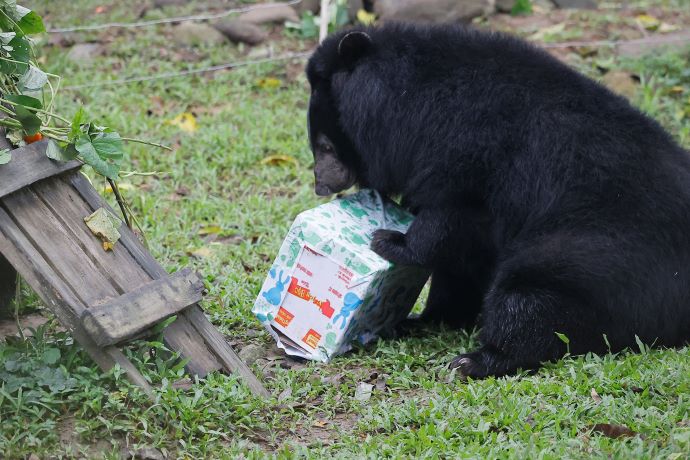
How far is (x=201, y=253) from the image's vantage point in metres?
5.61

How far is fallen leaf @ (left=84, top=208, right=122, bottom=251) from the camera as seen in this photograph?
Result: 3.72 meters

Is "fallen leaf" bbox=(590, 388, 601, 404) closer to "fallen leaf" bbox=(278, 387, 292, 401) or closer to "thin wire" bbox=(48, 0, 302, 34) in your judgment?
"fallen leaf" bbox=(278, 387, 292, 401)

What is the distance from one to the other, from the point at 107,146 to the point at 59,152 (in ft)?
0.59

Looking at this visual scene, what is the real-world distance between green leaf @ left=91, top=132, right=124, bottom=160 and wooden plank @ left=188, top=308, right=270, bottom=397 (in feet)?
2.24

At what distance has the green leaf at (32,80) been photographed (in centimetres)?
379

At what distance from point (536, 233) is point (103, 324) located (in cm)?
195

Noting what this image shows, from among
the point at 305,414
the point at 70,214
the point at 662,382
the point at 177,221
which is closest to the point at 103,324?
the point at 70,214

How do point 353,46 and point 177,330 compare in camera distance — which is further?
point 353,46

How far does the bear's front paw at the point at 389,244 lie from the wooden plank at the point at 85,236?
108 centimetres

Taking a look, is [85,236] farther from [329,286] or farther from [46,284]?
[329,286]

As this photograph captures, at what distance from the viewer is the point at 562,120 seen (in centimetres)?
431

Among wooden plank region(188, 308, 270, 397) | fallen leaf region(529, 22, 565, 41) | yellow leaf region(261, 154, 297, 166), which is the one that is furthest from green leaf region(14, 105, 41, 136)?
fallen leaf region(529, 22, 565, 41)

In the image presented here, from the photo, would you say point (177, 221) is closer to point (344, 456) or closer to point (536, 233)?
point (536, 233)

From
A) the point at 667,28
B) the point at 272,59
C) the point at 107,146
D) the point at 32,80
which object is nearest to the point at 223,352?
the point at 107,146
